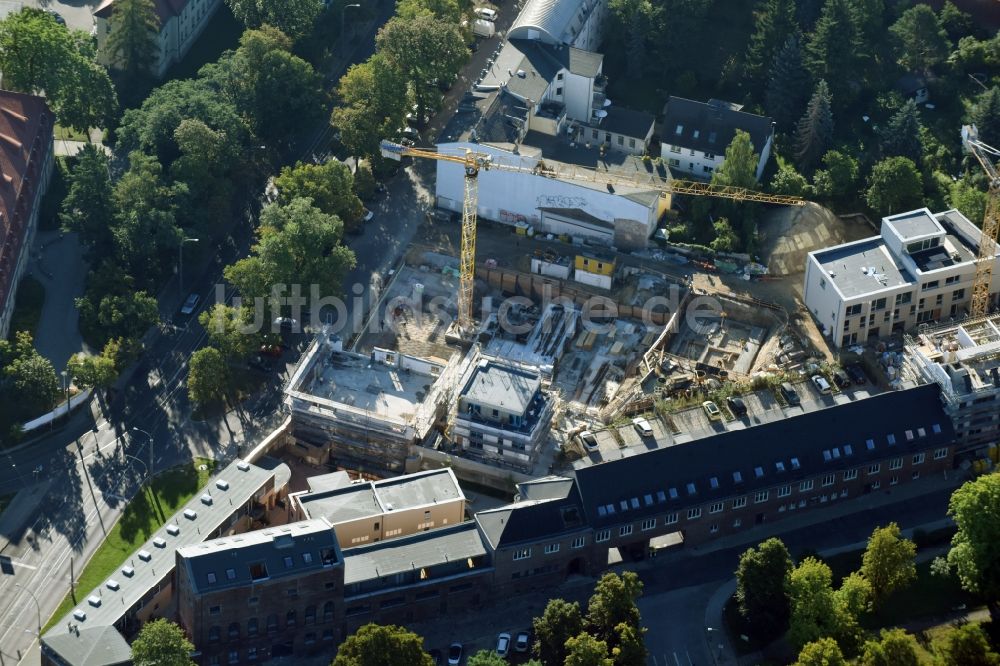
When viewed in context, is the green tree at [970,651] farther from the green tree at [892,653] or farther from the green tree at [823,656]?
the green tree at [823,656]

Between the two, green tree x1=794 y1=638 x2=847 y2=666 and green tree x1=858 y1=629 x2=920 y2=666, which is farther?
green tree x1=858 y1=629 x2=920 y2=666

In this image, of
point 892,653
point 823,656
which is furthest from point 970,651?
point 823,656

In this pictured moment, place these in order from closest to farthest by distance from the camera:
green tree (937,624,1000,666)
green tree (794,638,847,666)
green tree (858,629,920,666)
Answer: green tree (937,624,1000,666)
green tree (794,638,847,666)
green tree (858,629,920,666)

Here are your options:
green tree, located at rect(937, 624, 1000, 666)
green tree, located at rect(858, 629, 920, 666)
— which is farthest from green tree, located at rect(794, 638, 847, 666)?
green tree, located at rect(937, 624, 1000, 666)

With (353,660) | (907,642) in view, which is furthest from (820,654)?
(353,660)

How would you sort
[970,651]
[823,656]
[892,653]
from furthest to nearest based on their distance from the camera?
[892,653] < [823,656] < [970,651]

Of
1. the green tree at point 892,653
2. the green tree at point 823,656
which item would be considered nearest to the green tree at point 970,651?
the green tree at point 892,653

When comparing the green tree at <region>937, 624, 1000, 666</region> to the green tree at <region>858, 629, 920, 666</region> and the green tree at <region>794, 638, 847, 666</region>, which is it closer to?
the green tree at <region>858, 629, 920, 666</region>

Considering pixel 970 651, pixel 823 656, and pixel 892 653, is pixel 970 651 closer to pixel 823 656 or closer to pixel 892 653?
pixel 892 653

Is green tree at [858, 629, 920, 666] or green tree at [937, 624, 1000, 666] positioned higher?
green tree at [858, 629, 920, 666]

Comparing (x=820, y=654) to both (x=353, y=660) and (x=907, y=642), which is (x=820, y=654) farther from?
(x=353, y=660)
